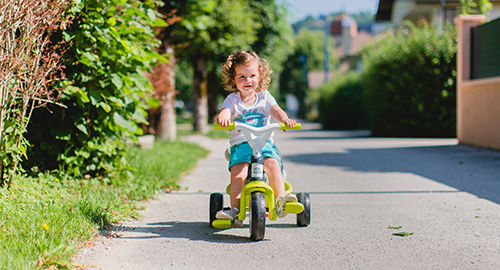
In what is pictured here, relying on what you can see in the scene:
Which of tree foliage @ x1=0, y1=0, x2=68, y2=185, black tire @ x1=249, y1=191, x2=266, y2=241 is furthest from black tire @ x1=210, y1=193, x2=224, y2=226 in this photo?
tree foliage @ x1=0, y1=0, x2=68, y2=185

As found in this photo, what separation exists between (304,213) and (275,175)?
19.3 inches

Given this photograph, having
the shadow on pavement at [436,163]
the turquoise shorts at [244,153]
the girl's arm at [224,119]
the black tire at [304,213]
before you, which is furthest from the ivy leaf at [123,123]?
the shadow on pavement at [436,163]

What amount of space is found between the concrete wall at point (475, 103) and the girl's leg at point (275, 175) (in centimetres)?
853

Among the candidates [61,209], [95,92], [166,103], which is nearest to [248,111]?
[61,209]

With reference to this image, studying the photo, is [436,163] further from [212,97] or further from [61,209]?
[212,97]

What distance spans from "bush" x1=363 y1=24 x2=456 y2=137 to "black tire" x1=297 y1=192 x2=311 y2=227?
48.3 ft

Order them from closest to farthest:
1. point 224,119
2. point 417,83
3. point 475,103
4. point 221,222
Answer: point 224,119 → point 221,222 → point 475,103 → point 417,83

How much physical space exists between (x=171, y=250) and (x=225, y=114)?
1.16m

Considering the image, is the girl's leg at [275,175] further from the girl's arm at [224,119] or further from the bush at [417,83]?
the bush at [417,83]

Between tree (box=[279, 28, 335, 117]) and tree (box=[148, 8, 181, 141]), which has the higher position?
tree (box=[279, 28, 335, 117])

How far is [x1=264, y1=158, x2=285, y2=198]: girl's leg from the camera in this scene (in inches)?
185

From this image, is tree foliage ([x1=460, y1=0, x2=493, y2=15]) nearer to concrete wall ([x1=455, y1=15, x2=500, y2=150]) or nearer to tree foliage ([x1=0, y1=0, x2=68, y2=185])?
concrete wall ([x1=455, y1=15, x2=500, y2=150])

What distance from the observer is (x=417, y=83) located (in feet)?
62.6

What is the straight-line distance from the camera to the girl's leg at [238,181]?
4.66m
